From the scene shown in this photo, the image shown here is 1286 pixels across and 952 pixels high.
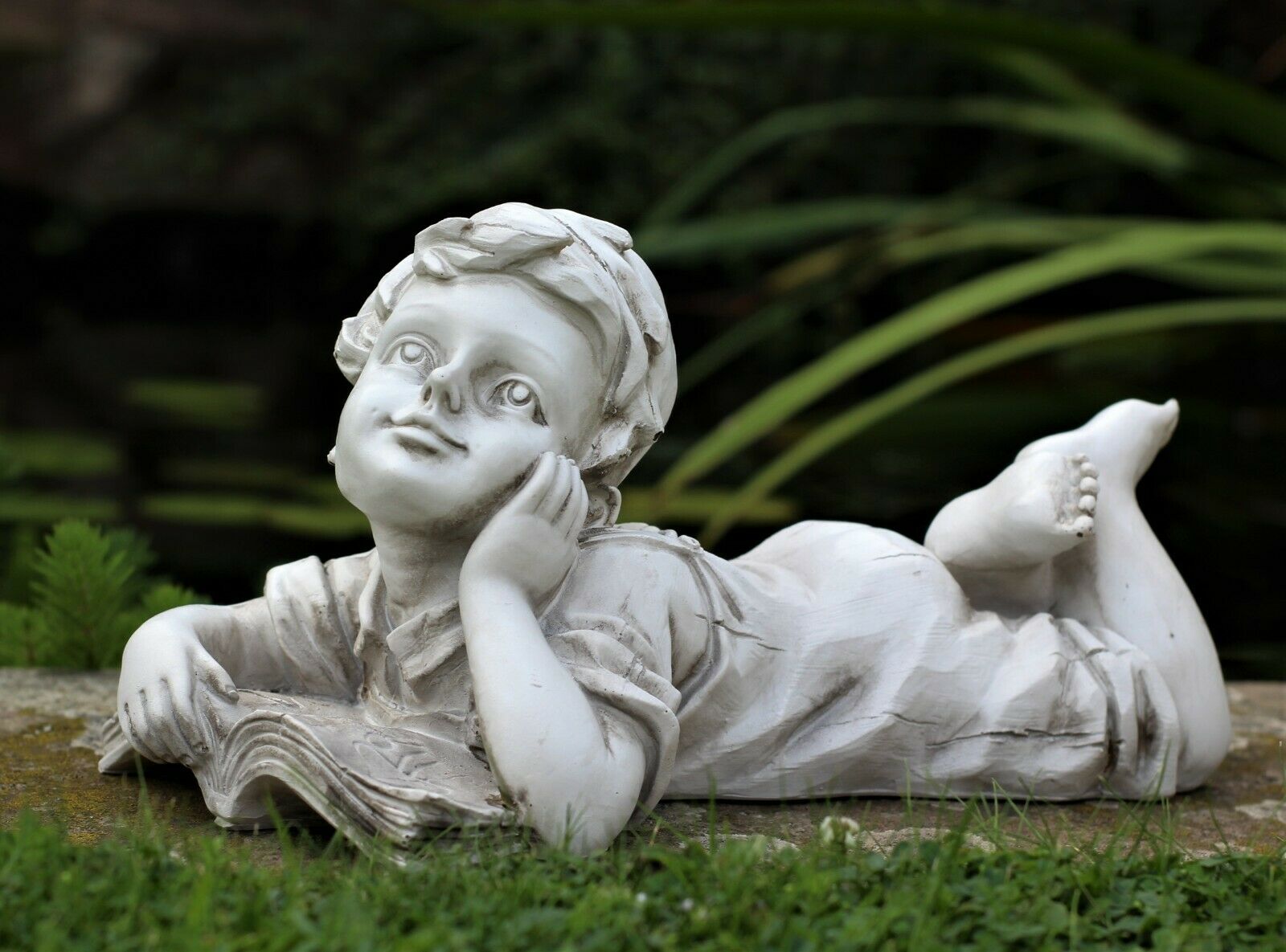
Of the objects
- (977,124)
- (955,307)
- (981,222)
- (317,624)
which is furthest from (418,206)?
(317,624)

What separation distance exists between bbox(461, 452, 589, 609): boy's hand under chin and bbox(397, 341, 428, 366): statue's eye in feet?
0.61

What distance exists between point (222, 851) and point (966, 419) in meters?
4.85

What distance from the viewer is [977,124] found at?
7891 millimetres

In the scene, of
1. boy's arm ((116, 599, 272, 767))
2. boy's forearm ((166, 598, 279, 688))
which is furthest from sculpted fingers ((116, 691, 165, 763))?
boy's forearm ((166, 598, 279, 688))

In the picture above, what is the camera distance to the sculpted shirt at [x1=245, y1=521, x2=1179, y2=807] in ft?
6.56

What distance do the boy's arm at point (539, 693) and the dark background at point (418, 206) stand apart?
9.98ft

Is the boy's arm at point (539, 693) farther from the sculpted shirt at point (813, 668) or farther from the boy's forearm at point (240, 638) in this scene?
the boy's forearm at point (240, 638)

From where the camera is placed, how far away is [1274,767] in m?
2.49

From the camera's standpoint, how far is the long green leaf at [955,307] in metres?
3.70

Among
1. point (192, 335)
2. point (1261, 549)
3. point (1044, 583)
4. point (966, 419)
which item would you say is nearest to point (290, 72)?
point (192, 335)

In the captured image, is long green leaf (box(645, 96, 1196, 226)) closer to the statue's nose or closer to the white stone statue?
the white stone statue

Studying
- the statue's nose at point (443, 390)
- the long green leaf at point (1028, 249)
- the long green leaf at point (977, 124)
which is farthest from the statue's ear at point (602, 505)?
the long green leaf at point (977, 124)

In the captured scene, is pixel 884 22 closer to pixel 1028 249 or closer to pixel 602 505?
pixel 1028 249

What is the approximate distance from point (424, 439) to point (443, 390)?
0.06m
